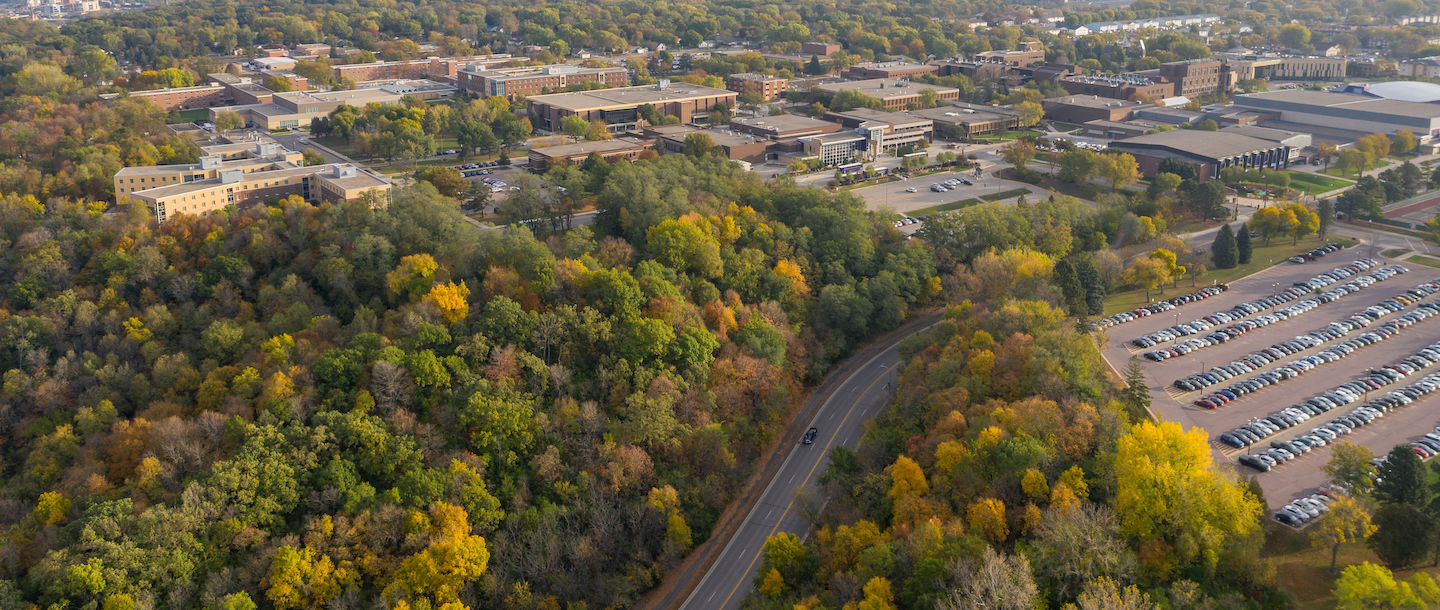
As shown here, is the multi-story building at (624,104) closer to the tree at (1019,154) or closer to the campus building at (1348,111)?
the tree at (1019,154)

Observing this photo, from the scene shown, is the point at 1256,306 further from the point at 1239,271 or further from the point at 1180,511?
the point at 1180,511

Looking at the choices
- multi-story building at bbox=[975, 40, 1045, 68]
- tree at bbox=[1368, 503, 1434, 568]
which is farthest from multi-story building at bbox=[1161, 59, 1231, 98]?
tree at bbox=[1368, 503, 1434, 568]

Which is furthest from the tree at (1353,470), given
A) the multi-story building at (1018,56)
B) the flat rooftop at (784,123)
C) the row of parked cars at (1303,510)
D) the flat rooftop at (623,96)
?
the multi-story building at (1018,56)

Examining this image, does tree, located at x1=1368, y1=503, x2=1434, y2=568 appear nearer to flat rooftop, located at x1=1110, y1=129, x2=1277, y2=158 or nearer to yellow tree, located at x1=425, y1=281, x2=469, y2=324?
yellow tree, located at x1=425, y1=281, x2=469, y2=324

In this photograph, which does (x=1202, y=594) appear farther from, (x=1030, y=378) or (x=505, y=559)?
(x=505, y=559)

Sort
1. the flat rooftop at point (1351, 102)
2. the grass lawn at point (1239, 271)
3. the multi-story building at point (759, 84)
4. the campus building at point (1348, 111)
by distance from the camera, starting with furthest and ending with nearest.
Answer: the multi-story building at point (759, 84)
the flat rooftop at point (1351, 102)
the campus building at point (1348, 111)
the grass lawn at point (1239, 271)

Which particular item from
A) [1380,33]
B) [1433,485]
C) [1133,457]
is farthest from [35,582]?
[1380,33]
